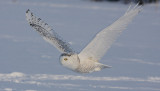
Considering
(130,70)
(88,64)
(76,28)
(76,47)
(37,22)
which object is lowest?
(76,28)

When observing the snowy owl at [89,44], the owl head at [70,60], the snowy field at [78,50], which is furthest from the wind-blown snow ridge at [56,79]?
the owl head at [70,60]

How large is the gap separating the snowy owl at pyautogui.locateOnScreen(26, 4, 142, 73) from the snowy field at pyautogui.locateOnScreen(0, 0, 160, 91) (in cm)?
143

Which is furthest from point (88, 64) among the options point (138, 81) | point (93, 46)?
point (138, 81)

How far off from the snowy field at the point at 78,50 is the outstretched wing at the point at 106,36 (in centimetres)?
145

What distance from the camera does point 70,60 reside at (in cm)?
430

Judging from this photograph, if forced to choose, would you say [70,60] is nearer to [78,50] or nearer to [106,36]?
[106,36]

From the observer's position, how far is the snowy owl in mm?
4379

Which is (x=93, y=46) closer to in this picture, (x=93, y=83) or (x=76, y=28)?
(x=93, y=83)

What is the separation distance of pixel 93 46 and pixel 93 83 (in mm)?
1959

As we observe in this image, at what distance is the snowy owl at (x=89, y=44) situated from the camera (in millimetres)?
4379

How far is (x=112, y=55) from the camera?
9.47 metres

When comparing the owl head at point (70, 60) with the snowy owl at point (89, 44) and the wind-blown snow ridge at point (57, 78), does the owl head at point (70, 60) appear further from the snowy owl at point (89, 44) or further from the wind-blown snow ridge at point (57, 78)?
the wind-blown snow ridge at point (57, 78)

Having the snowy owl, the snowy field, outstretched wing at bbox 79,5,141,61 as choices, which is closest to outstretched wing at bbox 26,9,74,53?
the snowy owl

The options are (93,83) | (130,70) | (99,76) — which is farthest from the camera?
(130,70)
